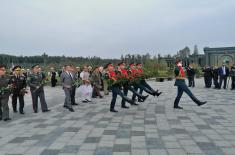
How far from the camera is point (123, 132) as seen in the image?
8250 millimetres

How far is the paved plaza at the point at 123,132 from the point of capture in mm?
6668

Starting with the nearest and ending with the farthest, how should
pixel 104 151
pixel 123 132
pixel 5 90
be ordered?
pixel 104 151
pixel 123 132
pixel 5 90

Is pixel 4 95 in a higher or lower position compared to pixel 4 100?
higher

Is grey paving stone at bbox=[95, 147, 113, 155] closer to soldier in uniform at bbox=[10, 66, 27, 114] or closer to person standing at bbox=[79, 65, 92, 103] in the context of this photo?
soldier in uniform at bbox=[10, 66, 27, 114]

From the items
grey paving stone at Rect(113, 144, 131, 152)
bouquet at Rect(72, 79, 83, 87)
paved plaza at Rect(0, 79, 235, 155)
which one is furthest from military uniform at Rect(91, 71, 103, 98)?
grey paving stone at Rect(113, 144, 131, 152)

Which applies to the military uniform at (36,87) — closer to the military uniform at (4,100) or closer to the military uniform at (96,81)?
the military uniform at (4,100)

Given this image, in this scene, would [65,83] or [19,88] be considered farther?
[65,83]

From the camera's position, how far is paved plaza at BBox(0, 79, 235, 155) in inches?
263

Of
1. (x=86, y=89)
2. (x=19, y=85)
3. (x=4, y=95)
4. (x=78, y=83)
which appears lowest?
(x=86, y=89)

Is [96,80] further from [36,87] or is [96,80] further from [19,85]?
[19,85]

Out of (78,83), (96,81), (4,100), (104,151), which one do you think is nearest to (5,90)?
(4,100)

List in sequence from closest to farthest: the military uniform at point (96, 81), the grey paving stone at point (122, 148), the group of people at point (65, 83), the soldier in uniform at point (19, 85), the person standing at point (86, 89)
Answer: the grey paving stone at point (122, 148), the group of people at point (65, 83), the soldier in uniform at point (19, 85), the person standing at point (86, 89), the military uniform at point (96, 81)

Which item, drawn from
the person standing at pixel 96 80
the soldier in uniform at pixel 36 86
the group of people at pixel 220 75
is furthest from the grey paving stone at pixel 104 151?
the group of people at pixel 220 75

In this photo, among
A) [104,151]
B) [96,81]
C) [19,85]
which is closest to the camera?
[104,151]
